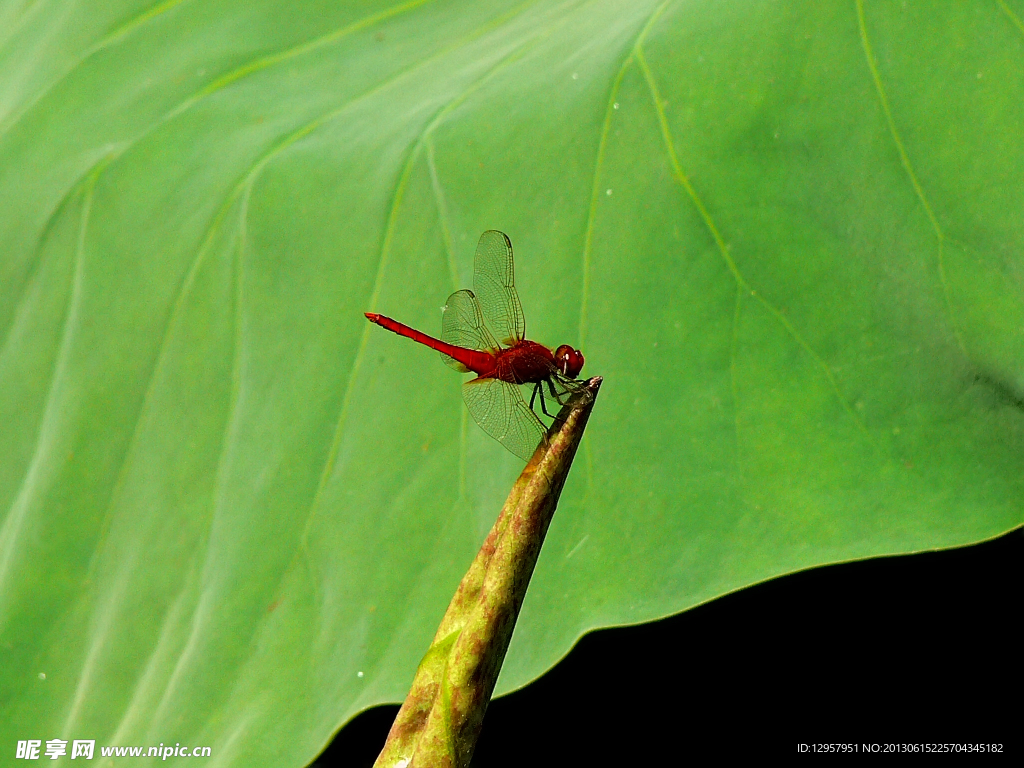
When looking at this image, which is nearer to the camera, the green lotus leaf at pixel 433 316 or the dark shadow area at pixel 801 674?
the green lotus leaf at pixel 433 316

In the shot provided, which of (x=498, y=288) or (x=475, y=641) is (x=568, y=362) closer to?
(x=498, y=288)

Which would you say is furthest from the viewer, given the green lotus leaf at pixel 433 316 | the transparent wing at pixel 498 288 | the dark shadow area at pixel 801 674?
the dark shadow area at pixel 801 674

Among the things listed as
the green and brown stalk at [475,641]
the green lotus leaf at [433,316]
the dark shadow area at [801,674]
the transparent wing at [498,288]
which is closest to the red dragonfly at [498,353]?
the transparent wing at [498,288]

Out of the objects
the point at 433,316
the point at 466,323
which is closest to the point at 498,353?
the point at 466,323

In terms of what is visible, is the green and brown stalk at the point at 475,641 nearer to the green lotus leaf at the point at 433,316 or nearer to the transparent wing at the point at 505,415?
the transparent wing at the point at 505,415

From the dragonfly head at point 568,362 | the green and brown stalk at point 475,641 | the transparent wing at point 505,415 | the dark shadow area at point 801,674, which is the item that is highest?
the green and brown stalk at point 475,641

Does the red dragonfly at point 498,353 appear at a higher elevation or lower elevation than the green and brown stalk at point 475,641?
lower

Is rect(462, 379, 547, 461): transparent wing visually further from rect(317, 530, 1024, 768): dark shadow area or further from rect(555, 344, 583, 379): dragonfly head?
rect(317, 530, 1024, 768): dark shadow area

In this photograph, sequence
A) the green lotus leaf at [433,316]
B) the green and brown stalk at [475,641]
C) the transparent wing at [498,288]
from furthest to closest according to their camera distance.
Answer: the transparent wing at [498,288], the green lotus leaf at [433,316], the green and brown stalk at [475,641]
